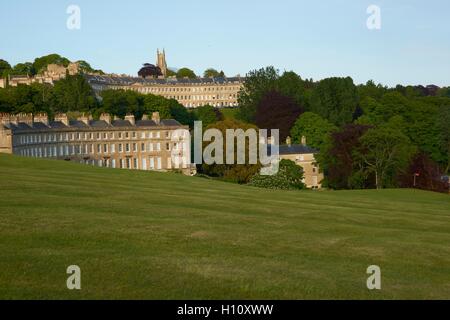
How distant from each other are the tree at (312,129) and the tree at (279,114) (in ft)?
19.1

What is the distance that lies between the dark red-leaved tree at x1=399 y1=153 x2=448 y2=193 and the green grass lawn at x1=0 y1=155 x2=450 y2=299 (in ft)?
151

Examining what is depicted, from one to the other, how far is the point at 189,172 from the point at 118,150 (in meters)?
12.4

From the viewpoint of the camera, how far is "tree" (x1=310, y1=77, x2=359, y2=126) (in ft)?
415

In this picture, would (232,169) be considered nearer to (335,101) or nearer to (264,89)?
(335,101)

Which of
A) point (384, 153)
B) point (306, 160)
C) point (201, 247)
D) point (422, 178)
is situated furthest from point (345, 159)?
point (201, 247)

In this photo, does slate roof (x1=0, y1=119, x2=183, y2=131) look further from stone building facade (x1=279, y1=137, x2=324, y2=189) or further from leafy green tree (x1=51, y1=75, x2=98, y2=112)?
leafy green tree (x1=51, y1=75, x2=98, y2=112)

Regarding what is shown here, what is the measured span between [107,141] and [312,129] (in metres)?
29.1

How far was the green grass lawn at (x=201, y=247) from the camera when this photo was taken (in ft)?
52.6

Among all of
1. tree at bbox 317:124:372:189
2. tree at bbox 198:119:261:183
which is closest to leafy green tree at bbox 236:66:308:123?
tree at bbox 198:119:261:183

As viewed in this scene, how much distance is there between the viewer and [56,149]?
92750 millimetres

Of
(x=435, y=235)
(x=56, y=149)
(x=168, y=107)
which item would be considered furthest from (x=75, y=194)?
(x=168, y=107)
